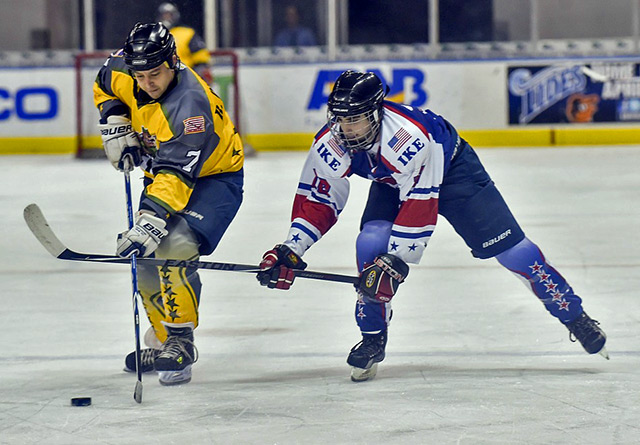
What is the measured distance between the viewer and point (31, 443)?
3.01 meters

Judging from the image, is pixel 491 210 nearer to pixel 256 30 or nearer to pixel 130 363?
pixel 130 363

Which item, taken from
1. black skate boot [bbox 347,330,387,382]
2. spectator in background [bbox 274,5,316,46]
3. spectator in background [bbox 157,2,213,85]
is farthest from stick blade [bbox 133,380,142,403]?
spectator in background [bbox 274,5,316,46]

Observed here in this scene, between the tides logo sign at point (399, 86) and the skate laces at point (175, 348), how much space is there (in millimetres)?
8328

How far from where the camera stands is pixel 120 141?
12.4 feet

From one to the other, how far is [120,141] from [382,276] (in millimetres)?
930

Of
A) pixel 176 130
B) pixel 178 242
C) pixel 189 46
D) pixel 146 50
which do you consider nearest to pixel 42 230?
pixel 178 242

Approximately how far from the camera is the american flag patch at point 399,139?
3525 millimetres

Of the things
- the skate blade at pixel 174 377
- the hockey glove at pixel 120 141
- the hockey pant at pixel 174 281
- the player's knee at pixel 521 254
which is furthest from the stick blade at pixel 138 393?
the player's knee at pixel 521 254

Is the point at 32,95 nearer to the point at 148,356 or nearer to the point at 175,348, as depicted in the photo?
the point at 148,356

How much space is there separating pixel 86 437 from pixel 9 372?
82 cm

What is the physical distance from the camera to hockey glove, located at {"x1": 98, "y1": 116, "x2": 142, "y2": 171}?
149 inches

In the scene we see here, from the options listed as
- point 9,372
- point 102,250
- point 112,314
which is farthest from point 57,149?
point 9,372

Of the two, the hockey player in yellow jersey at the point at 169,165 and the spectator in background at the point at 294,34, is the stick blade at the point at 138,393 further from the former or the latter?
the spectator in background at the point at 294,34

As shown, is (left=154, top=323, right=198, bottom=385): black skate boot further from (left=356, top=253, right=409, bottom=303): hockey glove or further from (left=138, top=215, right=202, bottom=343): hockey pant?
(left=356, top=253, right=409, bottom=303): hockey glove
